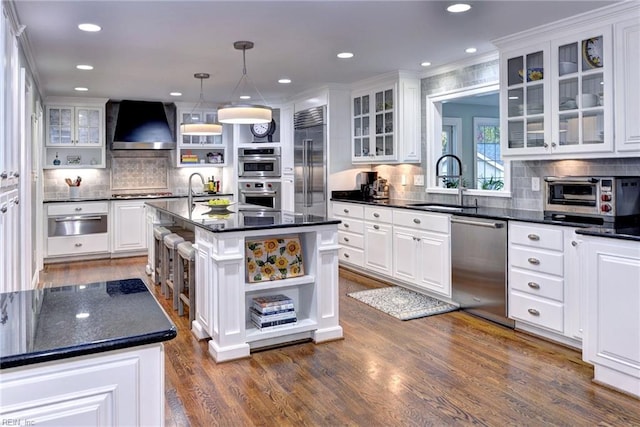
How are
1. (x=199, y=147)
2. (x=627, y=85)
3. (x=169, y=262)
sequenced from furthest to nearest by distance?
(x=199, y=147), (x=169, y=262), (x=627, y=85)

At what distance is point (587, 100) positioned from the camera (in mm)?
Result: 3531

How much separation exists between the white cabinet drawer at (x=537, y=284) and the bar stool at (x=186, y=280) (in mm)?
2517

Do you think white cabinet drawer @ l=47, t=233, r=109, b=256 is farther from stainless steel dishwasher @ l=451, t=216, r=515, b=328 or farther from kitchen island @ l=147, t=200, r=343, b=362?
stainless steel dishwasher @ l=451, t=216, r=515, b=328

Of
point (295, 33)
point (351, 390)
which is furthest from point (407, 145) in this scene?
point (351, 390)

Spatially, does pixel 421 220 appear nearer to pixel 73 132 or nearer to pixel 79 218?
pixel 79 218

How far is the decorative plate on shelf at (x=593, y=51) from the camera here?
11.3 ft

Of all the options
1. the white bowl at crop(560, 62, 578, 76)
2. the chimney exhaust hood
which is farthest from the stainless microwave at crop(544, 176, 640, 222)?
the chimney exhaust hood

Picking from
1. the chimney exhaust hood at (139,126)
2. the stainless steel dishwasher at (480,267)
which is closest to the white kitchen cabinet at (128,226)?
the chimney exhaust hood at (139,126)

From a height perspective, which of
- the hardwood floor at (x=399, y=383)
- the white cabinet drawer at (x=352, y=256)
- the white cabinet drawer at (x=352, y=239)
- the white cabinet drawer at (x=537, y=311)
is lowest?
the hardwood floor at (x=399, y=383)

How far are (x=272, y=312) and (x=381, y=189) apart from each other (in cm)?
307

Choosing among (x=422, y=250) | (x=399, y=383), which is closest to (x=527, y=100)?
(x=422, y=250)

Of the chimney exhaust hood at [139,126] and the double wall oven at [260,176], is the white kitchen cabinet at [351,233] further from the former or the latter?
the chimney exhaust hood at [139,126]

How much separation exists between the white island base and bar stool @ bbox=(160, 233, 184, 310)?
0.77 meters

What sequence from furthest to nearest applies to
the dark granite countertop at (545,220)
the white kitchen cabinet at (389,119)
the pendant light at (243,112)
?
the white kitchen cabinet at (389,119)
the pendant light at (243,112)
the dark granite countertop at (545,220)
